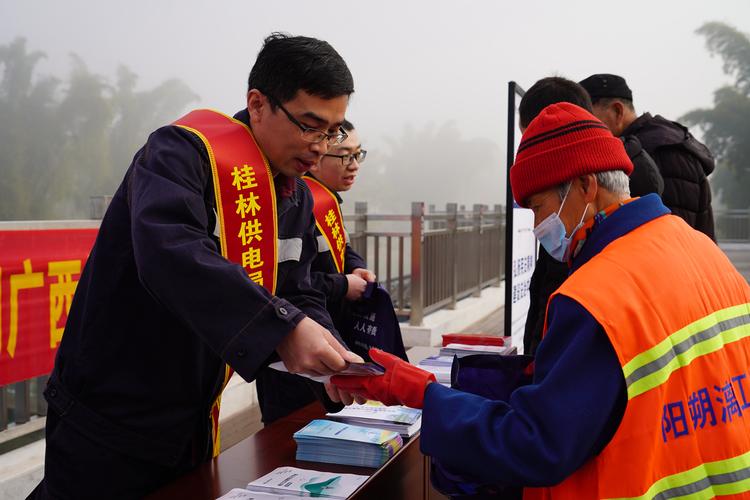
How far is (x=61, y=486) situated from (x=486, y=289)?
32.2 ft

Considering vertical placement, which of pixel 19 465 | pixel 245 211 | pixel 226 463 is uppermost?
pixel 245 211

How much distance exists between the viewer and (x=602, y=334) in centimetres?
109

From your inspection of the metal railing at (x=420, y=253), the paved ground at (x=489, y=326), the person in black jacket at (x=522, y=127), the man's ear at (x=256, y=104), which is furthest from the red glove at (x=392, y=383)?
the paved ground at (x=489, y=326)

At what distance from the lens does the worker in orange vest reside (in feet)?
3.56

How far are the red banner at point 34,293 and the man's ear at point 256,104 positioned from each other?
213 cm

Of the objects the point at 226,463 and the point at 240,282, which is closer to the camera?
the point at 240,282

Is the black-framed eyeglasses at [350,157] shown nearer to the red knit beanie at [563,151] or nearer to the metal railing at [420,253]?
the red knit beanie at [563,151]

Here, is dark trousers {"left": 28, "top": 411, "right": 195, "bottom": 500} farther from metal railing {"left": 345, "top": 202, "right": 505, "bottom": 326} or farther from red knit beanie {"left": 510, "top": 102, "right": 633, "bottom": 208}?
metal railing {"left": 345, "top": 202, "right": 505, "bottom": 326}

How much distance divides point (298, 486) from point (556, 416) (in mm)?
768

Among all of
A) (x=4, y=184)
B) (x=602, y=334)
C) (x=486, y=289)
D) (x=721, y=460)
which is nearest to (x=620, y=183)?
(x=602, y=334)

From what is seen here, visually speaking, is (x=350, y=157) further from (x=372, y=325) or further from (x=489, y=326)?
(x=489, y=326)

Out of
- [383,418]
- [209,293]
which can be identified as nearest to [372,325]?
[383,418]

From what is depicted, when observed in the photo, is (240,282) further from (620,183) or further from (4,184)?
(4,184)

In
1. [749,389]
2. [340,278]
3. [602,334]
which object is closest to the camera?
[602,334]
